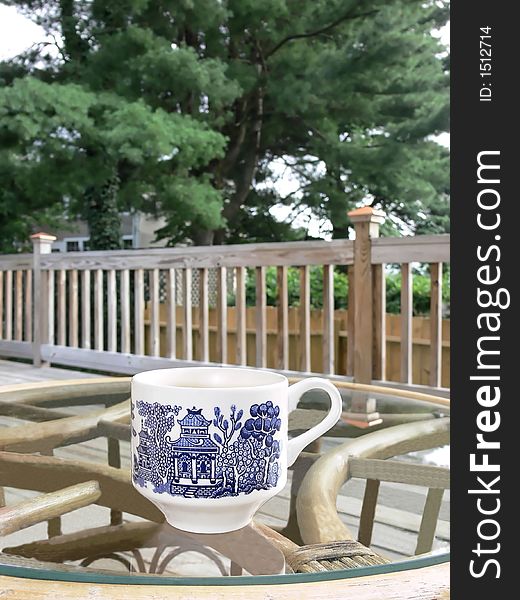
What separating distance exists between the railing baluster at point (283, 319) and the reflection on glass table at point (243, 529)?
231 centimetres

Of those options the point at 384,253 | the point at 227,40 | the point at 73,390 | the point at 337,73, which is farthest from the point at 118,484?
the point at 227,40

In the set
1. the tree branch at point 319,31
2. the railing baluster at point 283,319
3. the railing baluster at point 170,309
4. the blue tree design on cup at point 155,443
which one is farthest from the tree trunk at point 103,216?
the blue tree design on cup at point 155,443

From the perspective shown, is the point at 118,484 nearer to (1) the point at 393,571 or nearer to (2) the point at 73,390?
(1) the point at 393,571

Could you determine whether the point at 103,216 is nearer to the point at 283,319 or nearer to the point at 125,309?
the point at 125,309

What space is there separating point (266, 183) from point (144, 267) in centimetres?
554

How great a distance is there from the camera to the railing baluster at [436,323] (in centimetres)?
272

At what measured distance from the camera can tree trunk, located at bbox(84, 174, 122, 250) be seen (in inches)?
261

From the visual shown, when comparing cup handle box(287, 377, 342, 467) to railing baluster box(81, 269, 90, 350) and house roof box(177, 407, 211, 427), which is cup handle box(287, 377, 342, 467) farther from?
railing baluster box(81, 269, 90, 350)

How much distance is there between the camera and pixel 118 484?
1.96 feet

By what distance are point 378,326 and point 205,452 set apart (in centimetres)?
251

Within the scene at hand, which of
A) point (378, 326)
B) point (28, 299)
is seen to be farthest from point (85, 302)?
point (378, 326)

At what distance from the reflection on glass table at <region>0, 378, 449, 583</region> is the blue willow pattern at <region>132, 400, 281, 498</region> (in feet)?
0.16

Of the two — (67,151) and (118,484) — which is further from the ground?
(67,151)

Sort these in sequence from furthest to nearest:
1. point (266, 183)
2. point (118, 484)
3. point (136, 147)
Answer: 1. point (266, 183)
2. point (136, 147)
3. point (118, 484)
